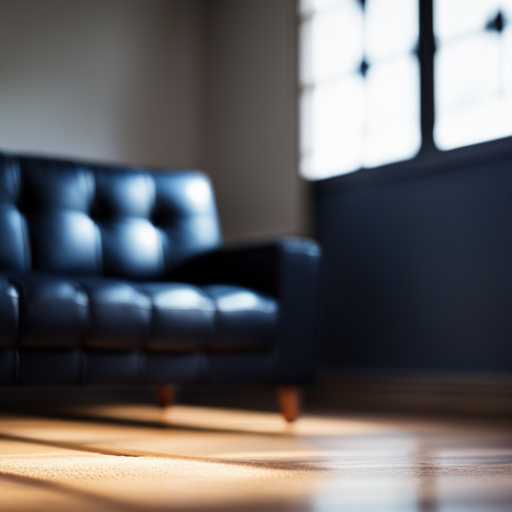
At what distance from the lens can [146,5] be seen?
3211mm

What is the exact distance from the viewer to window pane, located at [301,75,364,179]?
2807 millimetres

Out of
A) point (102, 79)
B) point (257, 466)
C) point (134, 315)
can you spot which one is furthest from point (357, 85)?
point (257, 466)

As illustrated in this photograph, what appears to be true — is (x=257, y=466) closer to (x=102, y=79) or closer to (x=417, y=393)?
(x=417, y=393)

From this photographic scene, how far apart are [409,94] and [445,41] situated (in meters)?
0.23

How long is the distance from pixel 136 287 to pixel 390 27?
1556 millimetres

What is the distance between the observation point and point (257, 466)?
110 cm

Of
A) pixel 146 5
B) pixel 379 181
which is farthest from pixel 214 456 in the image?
pixel 146 5

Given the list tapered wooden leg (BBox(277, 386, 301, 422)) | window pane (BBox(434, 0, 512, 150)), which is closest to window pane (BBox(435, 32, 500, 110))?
window pane (BBox(434, 0, 512, 150))

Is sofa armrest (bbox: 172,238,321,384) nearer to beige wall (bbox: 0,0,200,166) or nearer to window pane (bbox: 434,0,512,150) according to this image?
window pane (bbox: 434,0,512,150)

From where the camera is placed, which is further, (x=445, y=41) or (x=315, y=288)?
(x=445, y=41)

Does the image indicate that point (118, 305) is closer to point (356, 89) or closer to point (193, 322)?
point (193, 322)

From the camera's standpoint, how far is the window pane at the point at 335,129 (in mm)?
2807

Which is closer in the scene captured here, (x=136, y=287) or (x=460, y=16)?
(x=136, y=287)

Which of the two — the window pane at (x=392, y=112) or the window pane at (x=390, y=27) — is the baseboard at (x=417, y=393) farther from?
the window pane at (x=390, y=27)
